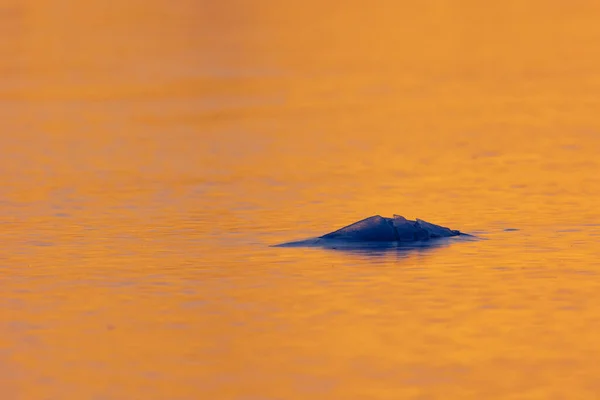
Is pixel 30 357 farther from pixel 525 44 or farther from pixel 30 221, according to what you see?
pixel 525 44

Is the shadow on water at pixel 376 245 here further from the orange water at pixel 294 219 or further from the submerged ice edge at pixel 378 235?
the orange water at pixel 294 219

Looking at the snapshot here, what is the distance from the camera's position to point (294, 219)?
21.3 m

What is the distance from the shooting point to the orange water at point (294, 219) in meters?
13.6

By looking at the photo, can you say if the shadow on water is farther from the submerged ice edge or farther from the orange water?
the orange water

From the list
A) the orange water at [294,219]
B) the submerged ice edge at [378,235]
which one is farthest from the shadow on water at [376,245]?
the orange water at [294,219]

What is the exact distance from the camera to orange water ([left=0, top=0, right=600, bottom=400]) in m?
13.6

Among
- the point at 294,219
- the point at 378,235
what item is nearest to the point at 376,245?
the point at 378,235

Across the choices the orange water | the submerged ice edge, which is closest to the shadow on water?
the submerged ice edge

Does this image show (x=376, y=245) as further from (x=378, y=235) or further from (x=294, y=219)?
(x=294, y=219)

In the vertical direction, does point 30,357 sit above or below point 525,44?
below

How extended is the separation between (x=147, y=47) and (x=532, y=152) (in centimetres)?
2333

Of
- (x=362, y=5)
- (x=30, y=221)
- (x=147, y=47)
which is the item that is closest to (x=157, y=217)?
(x=30, y=221)

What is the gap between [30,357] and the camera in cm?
1402

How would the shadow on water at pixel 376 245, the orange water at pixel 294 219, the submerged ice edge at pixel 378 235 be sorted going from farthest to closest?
the submerged ice edge at pixel 378 235 → the shadow on water at pixel 376 245 → the orange water at pixel 294 219
